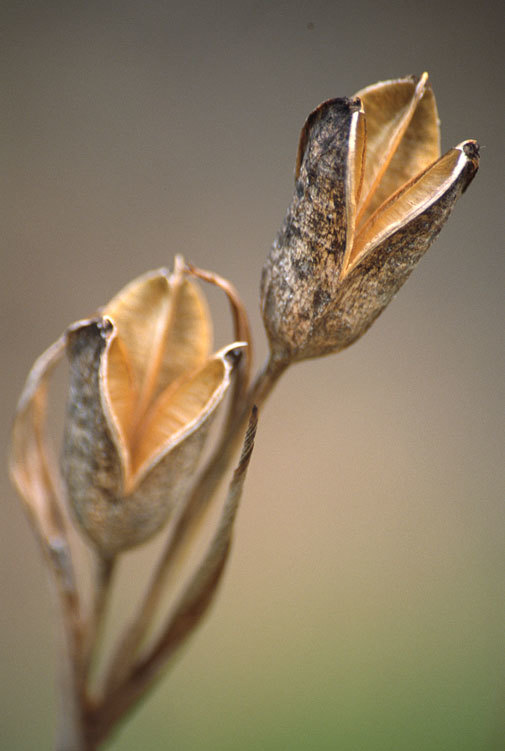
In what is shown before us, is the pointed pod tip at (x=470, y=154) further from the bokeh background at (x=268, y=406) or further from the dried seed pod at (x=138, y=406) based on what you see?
the bokeh background at (x=268, y=406)

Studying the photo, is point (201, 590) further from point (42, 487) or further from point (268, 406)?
point (268, 406)

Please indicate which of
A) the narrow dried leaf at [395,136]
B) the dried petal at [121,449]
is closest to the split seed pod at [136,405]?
the dried petal at [121,449]

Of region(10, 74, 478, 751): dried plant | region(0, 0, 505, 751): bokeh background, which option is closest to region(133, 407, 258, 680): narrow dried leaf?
region(10, 74, 478, 751): dried plant

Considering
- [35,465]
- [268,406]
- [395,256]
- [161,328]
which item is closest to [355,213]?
[395,256]

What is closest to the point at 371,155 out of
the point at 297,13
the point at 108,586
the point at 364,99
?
the point at 364,99

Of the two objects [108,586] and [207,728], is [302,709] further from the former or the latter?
[108,586]

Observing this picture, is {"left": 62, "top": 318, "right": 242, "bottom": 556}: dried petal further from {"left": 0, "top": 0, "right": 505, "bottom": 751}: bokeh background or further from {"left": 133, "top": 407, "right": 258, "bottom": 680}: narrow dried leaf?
{"left": 0, "top": 0, "right": 505, "bottom": 751}: bokeh background

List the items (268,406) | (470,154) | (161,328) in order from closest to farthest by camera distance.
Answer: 1. (470,154)
2. (161,328)
3. (268,406)
